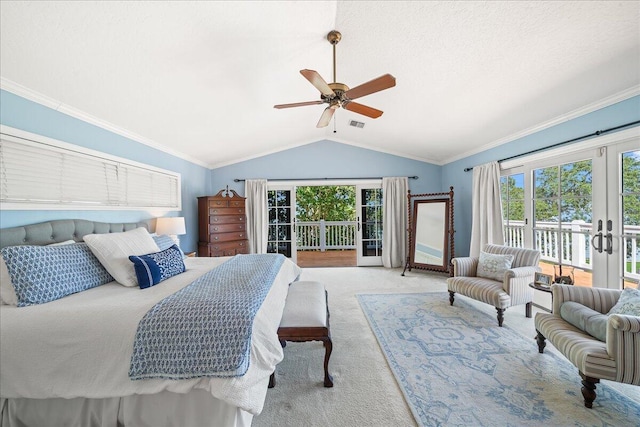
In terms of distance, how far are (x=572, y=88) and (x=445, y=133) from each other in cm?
172

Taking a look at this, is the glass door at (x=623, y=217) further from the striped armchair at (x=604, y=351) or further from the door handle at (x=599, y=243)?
the striped armchair at (x=604, y=351)

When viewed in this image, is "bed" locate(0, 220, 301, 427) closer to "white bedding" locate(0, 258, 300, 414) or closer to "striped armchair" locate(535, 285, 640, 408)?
"white bedding" locate(0, 258, 300, 414)

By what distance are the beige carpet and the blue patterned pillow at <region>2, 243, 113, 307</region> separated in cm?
154

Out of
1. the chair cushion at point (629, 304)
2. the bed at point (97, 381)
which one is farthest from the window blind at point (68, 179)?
the chair cushion at point (629, 304)

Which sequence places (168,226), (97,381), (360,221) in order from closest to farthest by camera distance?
(97,381), (168,226), (360,221)

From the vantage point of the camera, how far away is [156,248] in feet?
8.28

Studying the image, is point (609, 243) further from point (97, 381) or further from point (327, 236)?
point (327, 236)

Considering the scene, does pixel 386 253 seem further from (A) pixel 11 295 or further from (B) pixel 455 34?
(A) pixel 11 295

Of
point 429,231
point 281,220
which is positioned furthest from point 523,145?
point 281,220

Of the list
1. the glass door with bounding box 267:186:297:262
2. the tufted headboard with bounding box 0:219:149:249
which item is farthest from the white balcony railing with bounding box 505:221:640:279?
the tufted headboard with bounding box 0:219:149:249

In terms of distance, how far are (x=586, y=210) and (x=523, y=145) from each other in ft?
3.89

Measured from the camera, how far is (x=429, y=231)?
4949 mm

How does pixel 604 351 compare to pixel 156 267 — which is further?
pixel 156 267

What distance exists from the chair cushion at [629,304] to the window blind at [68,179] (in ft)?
14.8
